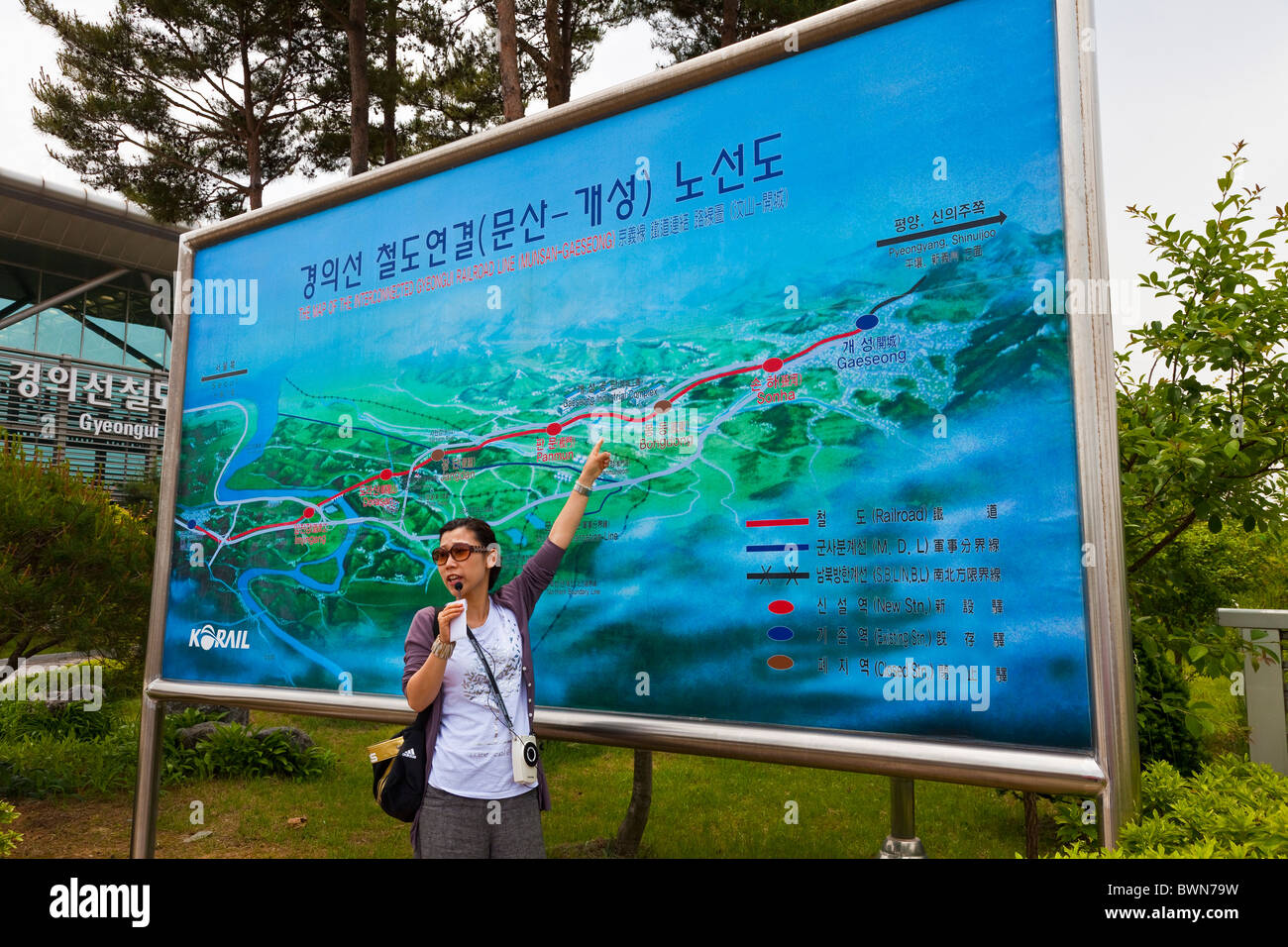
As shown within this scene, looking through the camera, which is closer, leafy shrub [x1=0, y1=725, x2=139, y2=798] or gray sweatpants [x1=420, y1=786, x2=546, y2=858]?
gray sweatpants [x1=420, y1=786, x2=546, y2=858]

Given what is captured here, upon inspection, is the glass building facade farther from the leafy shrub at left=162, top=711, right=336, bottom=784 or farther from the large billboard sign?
the large billboard sign

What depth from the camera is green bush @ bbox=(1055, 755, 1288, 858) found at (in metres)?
1.62

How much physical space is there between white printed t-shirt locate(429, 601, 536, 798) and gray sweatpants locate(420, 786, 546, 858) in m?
0.03

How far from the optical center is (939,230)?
7.24 ft

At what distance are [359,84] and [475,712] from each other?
6.71 meters

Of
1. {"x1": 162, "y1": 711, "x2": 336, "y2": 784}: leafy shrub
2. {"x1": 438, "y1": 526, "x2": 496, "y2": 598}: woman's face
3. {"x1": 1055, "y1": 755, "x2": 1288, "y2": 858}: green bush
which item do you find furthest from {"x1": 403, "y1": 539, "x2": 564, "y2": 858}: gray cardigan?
{"x1": 162, "y1": 711, "x2": 336, "y2": 784}: leafy shrub

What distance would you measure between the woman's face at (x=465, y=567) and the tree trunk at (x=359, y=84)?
5878 mm

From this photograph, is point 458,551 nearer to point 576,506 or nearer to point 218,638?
point 576,506

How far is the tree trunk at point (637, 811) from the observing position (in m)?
4.62

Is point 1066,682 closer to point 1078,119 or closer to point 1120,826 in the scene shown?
point 1120,826

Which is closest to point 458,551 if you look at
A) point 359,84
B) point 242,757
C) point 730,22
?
point 242,757
